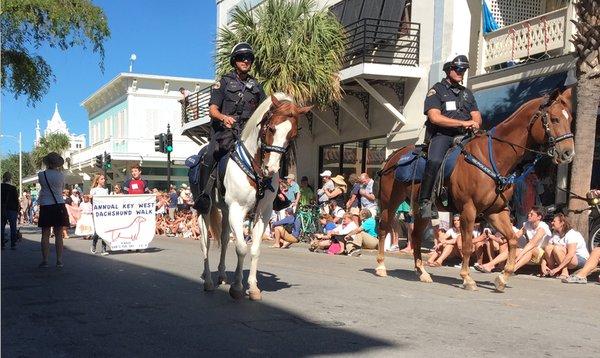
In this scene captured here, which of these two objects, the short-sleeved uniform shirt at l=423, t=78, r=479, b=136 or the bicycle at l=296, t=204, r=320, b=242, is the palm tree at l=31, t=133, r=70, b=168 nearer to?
the bicycle at l=296, t=204, r=320, b=242

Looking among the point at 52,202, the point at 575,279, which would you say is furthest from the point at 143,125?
the point at 575,279

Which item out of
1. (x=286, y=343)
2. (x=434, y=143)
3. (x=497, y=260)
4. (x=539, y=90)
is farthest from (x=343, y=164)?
(x=286, y=343)

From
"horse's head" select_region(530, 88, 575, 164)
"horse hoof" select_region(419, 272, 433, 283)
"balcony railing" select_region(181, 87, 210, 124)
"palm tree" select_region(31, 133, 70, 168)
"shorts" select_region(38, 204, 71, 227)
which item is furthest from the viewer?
"palm tree" select_region(31, 133, 70, 168)

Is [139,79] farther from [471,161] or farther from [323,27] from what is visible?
[471,161]

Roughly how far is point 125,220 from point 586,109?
9.83m

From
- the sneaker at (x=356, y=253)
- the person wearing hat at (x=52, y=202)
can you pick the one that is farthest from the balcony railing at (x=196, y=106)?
the person wearing hat at (x=52, y=202)

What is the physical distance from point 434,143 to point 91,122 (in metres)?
56.3

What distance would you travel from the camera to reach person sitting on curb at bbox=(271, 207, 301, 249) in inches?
651

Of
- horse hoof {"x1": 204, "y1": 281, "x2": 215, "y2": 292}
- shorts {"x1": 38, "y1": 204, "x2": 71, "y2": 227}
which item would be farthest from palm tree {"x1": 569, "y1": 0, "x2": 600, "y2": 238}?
shorts {"x1": 38, "y1": 204, "x2": 71, "y2": 227}

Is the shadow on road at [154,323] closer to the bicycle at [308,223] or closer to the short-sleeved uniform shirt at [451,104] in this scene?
the short-sleeved uniform shirt at [451,104]

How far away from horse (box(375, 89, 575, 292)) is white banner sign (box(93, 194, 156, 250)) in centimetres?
828

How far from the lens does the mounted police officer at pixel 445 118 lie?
7844mm

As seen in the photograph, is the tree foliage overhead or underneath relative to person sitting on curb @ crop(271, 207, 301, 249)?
overhead

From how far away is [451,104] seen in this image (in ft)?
26.2
